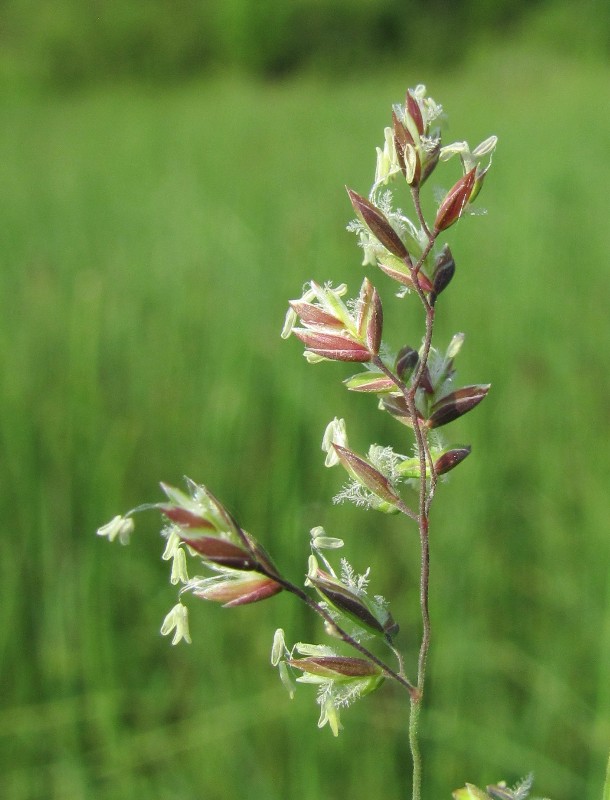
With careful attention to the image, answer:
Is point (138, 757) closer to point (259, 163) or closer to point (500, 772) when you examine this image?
point (500, 772)

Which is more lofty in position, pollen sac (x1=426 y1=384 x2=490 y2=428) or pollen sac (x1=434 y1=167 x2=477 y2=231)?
pollen sac (x1=434 y1=167 x2=477 y2=231)

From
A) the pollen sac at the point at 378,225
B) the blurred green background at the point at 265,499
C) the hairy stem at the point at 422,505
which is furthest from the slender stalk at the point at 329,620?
the blurred green background at the point at 265,499

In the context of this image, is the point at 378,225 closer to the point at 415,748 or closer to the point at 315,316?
the point at 315,316

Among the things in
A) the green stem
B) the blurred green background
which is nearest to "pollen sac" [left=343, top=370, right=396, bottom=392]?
the green stem

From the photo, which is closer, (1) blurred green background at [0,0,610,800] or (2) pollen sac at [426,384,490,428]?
(2) pollen sac at [426,384,490,428]

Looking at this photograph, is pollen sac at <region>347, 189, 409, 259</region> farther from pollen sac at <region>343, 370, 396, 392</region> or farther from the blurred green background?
the blurred green background

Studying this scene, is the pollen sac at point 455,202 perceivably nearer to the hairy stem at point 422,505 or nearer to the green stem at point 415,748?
the hairy stem at point 422,505
